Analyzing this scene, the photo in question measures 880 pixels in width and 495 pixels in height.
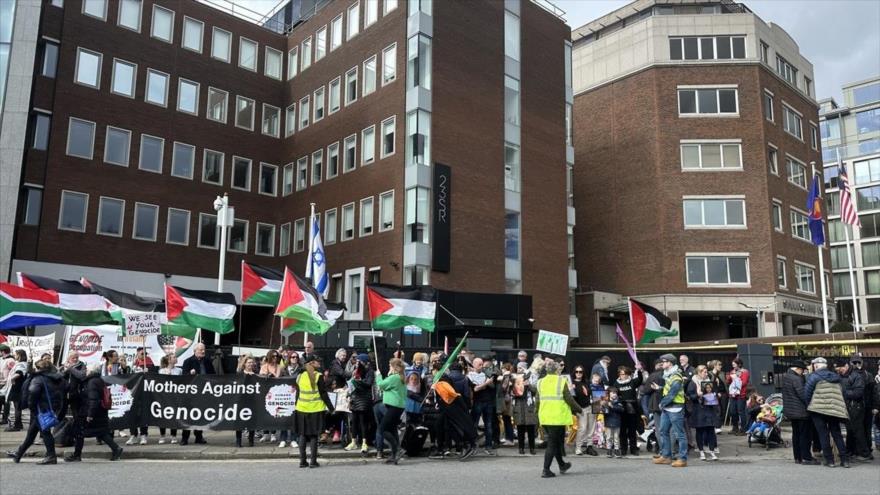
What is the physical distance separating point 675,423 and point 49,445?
10986 millimetres

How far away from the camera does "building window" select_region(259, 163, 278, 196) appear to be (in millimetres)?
41844

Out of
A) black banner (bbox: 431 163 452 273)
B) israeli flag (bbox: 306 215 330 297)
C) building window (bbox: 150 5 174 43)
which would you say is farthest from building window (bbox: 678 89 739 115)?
building window (bbox: 150 5 174 43)

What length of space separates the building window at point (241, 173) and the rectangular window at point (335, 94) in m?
6.47

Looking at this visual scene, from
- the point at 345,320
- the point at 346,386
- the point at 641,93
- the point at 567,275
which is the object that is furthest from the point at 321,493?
the point at 641,93

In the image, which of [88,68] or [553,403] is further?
[88,68]

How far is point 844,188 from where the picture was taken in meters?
36.1

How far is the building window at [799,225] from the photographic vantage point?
1799 inches

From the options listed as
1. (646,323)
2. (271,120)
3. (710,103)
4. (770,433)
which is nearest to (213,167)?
(271,120)

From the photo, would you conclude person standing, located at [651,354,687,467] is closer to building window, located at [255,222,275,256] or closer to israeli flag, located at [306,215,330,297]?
israeli flag, located at [306,215,330,297]

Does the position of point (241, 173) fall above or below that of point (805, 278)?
above

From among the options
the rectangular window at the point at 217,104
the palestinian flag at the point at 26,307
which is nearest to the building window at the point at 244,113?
the rectangular window at the point at 217,104

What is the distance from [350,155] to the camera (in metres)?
36.5

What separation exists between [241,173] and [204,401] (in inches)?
1104

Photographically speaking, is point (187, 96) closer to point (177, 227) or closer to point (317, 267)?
point (177, 227)
